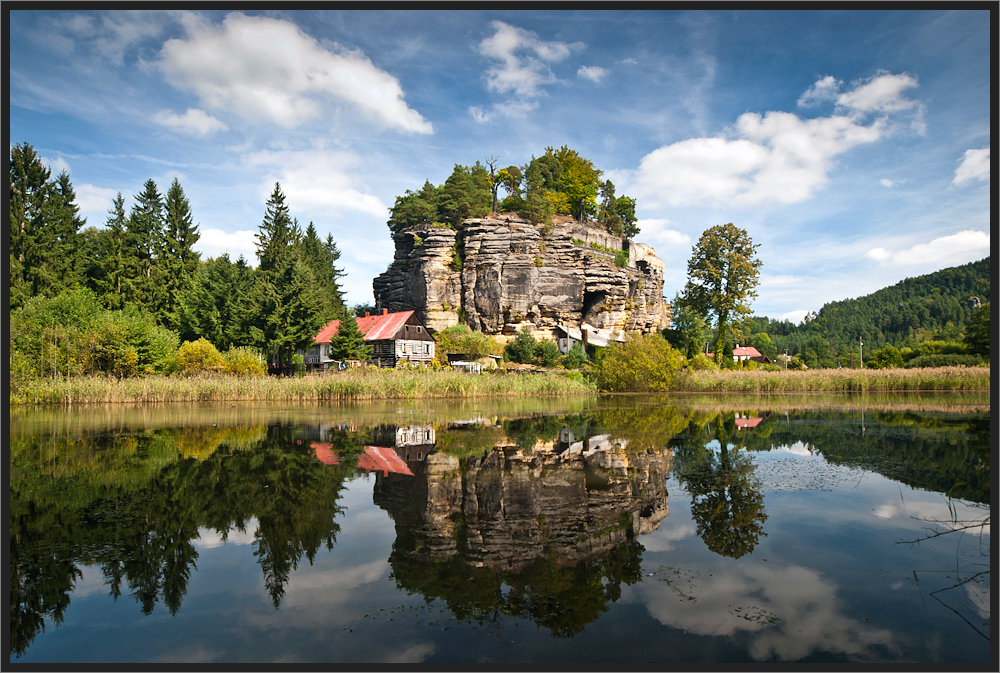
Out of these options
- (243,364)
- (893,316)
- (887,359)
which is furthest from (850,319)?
(243,364)

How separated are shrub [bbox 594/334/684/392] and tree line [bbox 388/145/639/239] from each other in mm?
24846

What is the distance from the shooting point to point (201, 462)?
973cm

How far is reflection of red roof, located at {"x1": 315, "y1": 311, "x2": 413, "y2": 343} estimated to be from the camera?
4659cm

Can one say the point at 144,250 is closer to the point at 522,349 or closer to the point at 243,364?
the point at 243,364

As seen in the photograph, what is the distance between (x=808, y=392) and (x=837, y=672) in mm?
35133

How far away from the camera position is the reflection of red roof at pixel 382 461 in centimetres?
911

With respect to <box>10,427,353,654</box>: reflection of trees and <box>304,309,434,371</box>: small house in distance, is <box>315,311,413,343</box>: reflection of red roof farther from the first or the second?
<box>10,427,353,654</box>: reflection of trees

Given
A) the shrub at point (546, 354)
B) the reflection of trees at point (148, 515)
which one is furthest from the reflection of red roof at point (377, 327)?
the reflection of trees at point (148, 515)

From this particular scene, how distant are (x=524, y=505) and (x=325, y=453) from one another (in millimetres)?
5887

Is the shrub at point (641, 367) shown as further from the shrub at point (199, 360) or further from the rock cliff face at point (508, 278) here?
the shrub at point (199, 360)

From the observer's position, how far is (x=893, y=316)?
119m

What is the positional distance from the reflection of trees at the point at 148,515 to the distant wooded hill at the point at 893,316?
3798 inches

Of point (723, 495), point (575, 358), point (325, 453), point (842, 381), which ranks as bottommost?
point (325, 453)

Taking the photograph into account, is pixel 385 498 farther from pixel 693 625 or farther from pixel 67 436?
pixel 67 436
